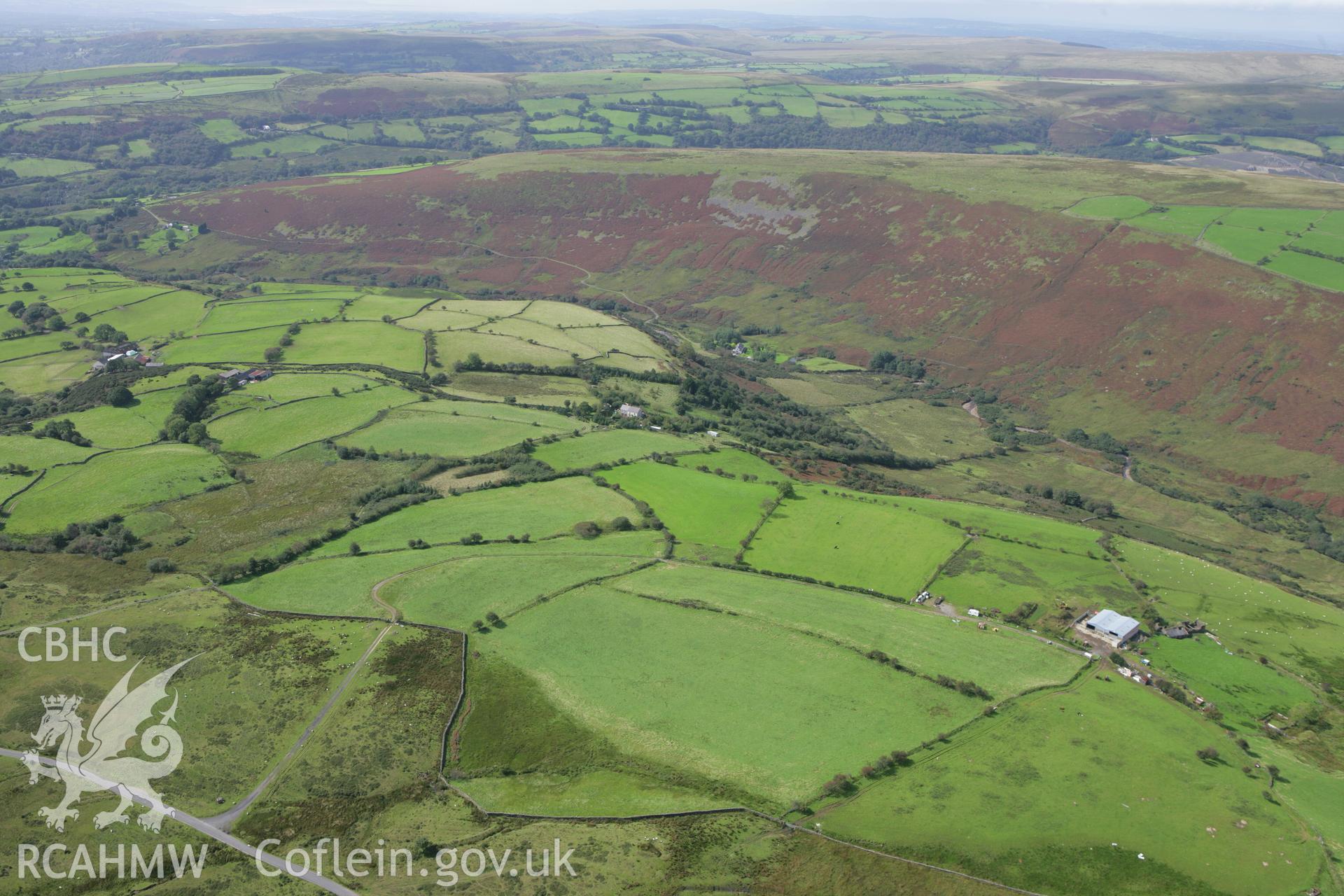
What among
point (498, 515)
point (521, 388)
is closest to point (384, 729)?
point (498, 515)

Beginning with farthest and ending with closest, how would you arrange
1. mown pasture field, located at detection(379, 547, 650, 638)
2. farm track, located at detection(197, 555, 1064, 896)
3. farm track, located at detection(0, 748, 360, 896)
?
1. mown pasture field, located at detection(379, 547, 650, 638)
2. farm track, located at detection(197, 555, 1064, 896)
3. farm track, located at detection(0, 748, 360, 896)

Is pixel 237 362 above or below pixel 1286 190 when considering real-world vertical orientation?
below

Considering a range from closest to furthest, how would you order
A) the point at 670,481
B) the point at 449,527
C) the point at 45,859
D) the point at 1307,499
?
the point at 45,859
the point at 449,527
the point at 670,481
the point at 1307,499

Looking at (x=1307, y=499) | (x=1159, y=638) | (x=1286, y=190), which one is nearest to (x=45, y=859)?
(x=1159, y=638)

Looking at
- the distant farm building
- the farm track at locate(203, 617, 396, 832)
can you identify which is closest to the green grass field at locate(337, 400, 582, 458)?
the farm track at locate(203, 617, 396, 832)

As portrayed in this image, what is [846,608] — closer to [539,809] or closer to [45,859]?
[539,809]

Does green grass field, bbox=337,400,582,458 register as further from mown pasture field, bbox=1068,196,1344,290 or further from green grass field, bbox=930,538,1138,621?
mown pasture field, bbox=1068,196,1344,290
